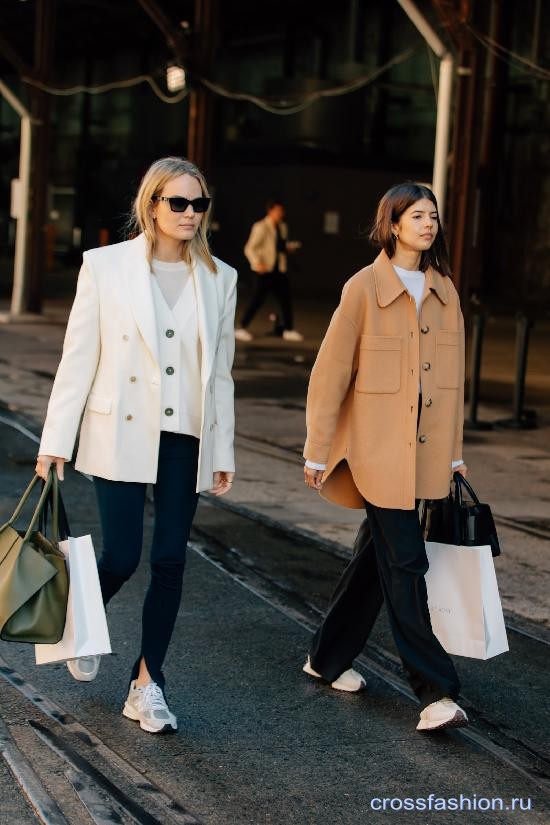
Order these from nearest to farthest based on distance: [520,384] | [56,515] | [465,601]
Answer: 1. [56,515]
2. [465,601]
3. [520,384]

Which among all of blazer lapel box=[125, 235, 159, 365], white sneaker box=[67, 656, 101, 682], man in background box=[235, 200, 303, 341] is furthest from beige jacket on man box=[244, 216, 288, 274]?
blazer lapel box=[125, 235, 159, 365]

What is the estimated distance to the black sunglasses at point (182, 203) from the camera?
4785 millimetres

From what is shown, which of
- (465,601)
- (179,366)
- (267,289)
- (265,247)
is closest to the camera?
(179,366)

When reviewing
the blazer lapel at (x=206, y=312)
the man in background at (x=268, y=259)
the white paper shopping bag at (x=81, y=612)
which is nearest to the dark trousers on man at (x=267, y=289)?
the man in background at (x=268, y=259)

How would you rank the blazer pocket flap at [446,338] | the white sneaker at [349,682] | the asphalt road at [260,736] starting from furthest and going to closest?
1. the white sneaker at [349,682]
2. the blazer pocket flap at [446,338]
3. the asphalt road at [260,736]

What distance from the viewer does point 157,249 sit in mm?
4934

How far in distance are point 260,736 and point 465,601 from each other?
85 cm

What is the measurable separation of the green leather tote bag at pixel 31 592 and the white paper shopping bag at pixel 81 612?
30 millimetres

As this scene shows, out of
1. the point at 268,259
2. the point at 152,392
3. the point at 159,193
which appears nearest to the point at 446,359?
the point at 152,392

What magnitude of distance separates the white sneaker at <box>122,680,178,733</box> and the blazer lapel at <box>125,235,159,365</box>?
1124 millimetres

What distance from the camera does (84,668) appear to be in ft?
16.9

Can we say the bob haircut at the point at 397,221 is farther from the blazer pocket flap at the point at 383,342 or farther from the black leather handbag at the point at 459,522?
the black leather handbag at the point at 459,522

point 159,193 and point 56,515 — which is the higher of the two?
point 159,193

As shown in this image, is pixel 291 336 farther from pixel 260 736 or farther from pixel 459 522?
pixel 260 736
